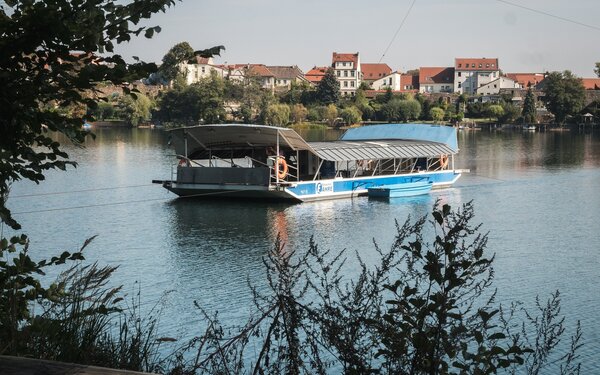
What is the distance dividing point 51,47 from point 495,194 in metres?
35.3

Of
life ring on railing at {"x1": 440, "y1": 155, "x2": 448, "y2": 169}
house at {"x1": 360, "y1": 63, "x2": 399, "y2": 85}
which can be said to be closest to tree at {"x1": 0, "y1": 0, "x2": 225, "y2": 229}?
life ring on railing at {"x1": 440, "y1": 155, "x2": 448, "y2": 169}

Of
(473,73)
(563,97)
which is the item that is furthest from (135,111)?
(473,73)

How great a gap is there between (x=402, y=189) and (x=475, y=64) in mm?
141203

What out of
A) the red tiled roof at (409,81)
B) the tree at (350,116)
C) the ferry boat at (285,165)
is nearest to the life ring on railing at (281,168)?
the ferry boat at (285,165)

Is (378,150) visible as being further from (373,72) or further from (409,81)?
(409,81)

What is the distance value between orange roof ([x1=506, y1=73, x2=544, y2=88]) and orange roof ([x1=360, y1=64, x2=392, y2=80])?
2404 centimetres

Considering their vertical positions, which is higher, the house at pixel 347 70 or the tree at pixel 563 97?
the house at pixel 347 70

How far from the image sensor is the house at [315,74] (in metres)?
168

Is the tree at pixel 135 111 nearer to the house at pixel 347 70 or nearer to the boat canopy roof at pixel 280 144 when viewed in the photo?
the house at pixel 347 70

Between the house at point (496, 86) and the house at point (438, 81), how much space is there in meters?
13.4

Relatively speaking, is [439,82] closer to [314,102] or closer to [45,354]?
[314,102]

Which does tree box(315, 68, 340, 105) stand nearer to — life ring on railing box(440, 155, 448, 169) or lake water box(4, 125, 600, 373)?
lake water box(4, 125, 600, 373)

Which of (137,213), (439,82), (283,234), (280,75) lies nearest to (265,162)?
(137,213)

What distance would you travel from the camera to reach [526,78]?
176750mm
